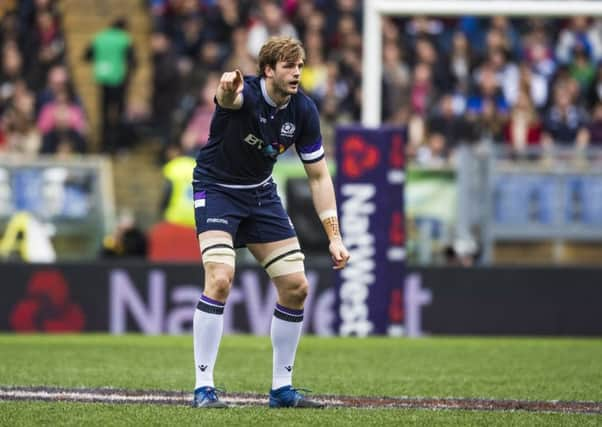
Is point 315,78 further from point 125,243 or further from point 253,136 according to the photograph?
point 253,136

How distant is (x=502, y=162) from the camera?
59.4 ft

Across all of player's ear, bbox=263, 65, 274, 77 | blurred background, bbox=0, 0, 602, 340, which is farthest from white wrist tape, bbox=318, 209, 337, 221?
blurred background, bbox=0, 0, 602, 340

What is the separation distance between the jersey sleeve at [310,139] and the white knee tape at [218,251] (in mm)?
729

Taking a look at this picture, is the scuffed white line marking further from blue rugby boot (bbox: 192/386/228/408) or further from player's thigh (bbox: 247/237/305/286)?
player's thigh (bbox: 247/237/305/286)

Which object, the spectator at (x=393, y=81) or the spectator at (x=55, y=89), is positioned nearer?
the spectator at (x=393, y=81)

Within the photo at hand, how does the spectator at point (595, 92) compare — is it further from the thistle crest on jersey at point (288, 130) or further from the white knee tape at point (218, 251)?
the white knee tape at point (218, 251)

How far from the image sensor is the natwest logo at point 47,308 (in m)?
16.7

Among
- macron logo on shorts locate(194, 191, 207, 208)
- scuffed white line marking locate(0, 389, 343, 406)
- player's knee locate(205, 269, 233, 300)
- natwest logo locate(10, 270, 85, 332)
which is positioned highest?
macron logo on shorts locate(194, 191, 207, 208)

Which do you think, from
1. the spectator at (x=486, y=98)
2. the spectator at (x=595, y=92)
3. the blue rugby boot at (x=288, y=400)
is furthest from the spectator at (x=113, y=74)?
the blue rugby boot at (x=288, y=400)

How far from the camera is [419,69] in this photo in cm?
2045

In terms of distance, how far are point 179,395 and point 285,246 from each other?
1166mm

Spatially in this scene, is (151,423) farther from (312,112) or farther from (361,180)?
(361,180)

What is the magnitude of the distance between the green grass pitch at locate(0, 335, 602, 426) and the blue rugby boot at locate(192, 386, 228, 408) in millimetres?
106

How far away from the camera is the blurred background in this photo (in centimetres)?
1802
